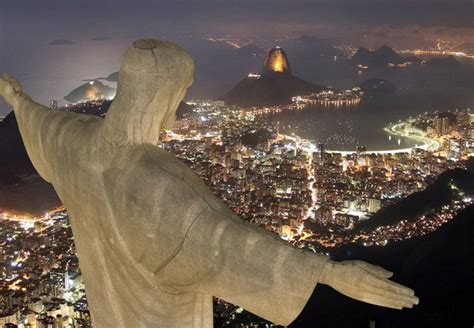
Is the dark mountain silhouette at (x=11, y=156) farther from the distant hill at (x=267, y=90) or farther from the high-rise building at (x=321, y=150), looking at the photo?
the distant hill at (x=267, y=90)

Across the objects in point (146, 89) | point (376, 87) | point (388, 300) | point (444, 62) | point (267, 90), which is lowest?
point (444, 62)

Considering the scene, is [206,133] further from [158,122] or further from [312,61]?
[312,61]

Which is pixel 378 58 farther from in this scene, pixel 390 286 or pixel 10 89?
pixel 390 286

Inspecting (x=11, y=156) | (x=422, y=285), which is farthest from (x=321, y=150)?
(x=422, y=285)

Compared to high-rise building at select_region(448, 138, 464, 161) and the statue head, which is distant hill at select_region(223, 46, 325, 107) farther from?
the statue head

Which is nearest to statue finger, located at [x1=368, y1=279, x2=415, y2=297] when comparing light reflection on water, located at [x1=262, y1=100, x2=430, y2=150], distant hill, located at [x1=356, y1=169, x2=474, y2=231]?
distant hill, located at [x1=356, y1=169, x2=474, y2=231]

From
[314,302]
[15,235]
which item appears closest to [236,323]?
[314,302]

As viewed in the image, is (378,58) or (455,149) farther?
(378,58)
